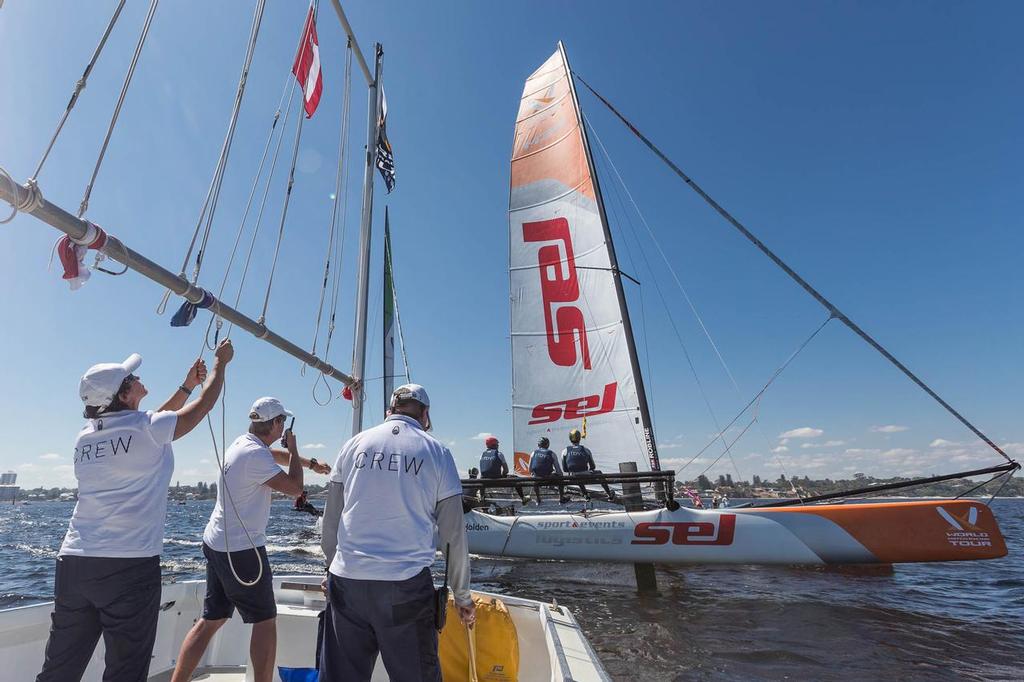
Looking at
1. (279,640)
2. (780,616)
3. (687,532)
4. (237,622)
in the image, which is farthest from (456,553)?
(780,616)

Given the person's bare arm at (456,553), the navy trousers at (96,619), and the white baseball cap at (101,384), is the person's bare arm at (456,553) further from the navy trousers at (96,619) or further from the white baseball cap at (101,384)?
the white baseball cap at (101,384)

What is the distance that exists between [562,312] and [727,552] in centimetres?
657

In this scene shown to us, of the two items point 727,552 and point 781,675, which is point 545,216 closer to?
point 727,552

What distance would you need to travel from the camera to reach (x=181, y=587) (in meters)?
3.61

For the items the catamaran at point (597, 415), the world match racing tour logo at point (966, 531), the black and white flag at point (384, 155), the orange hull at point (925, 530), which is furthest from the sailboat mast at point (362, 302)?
the world match racing tour logo at point (966, 531)

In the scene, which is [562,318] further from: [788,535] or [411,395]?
[411,395]

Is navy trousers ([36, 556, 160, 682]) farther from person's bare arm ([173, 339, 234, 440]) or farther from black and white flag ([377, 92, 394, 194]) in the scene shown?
black and white flag ([377, 92, 394, 194])

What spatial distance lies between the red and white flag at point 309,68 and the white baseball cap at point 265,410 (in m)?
3.73

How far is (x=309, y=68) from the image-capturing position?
534cm

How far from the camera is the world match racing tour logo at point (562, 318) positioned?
1123cm

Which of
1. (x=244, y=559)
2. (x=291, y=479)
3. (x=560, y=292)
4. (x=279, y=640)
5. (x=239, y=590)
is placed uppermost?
(x=560, y=292)

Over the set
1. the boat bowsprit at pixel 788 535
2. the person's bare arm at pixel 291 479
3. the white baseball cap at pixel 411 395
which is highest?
the white baseball cap at pixel 411 395

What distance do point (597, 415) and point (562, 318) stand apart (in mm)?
2650

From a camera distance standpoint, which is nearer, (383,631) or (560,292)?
(383,631)
